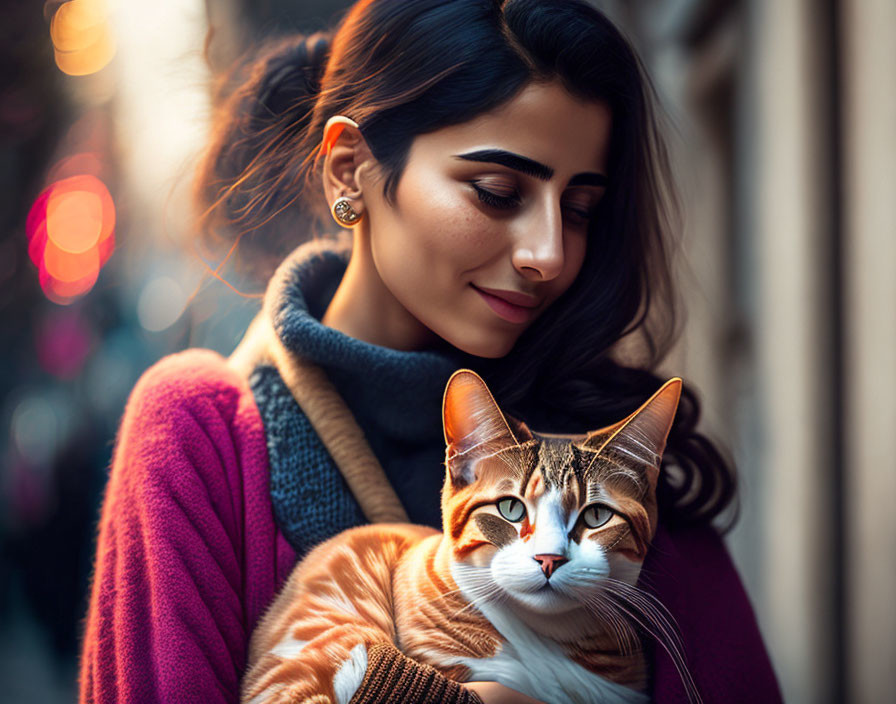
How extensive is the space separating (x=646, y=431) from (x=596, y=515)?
0.07 meters

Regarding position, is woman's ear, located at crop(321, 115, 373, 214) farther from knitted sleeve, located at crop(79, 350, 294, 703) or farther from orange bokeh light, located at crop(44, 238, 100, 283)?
orange bokeh light, located at crop(44, 238, 100, 283)

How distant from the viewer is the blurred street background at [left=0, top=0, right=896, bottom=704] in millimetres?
956

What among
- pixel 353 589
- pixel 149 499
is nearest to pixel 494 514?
pixel 353 589

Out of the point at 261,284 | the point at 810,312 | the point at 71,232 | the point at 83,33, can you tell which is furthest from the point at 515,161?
the point at 810,312

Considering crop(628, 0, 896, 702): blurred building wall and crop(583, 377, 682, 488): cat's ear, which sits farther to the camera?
crop(628, 0, 896, 702): blurred building wall

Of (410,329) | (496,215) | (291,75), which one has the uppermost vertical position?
(291,75)

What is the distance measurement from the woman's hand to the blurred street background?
503mm

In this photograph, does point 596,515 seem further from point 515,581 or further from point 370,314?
point 370,314

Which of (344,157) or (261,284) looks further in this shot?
(261,284)

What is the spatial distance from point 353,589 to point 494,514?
147 mm

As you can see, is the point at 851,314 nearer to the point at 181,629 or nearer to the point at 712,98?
the point at 712,98

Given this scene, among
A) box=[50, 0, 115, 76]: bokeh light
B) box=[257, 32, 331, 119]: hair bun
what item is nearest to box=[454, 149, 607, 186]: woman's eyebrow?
box=[257, 32, 331, 119]: hair bun

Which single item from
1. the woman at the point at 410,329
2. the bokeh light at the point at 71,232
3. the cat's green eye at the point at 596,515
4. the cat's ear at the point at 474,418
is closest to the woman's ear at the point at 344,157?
the woman at the point at 410,329

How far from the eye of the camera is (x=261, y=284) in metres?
0.83
